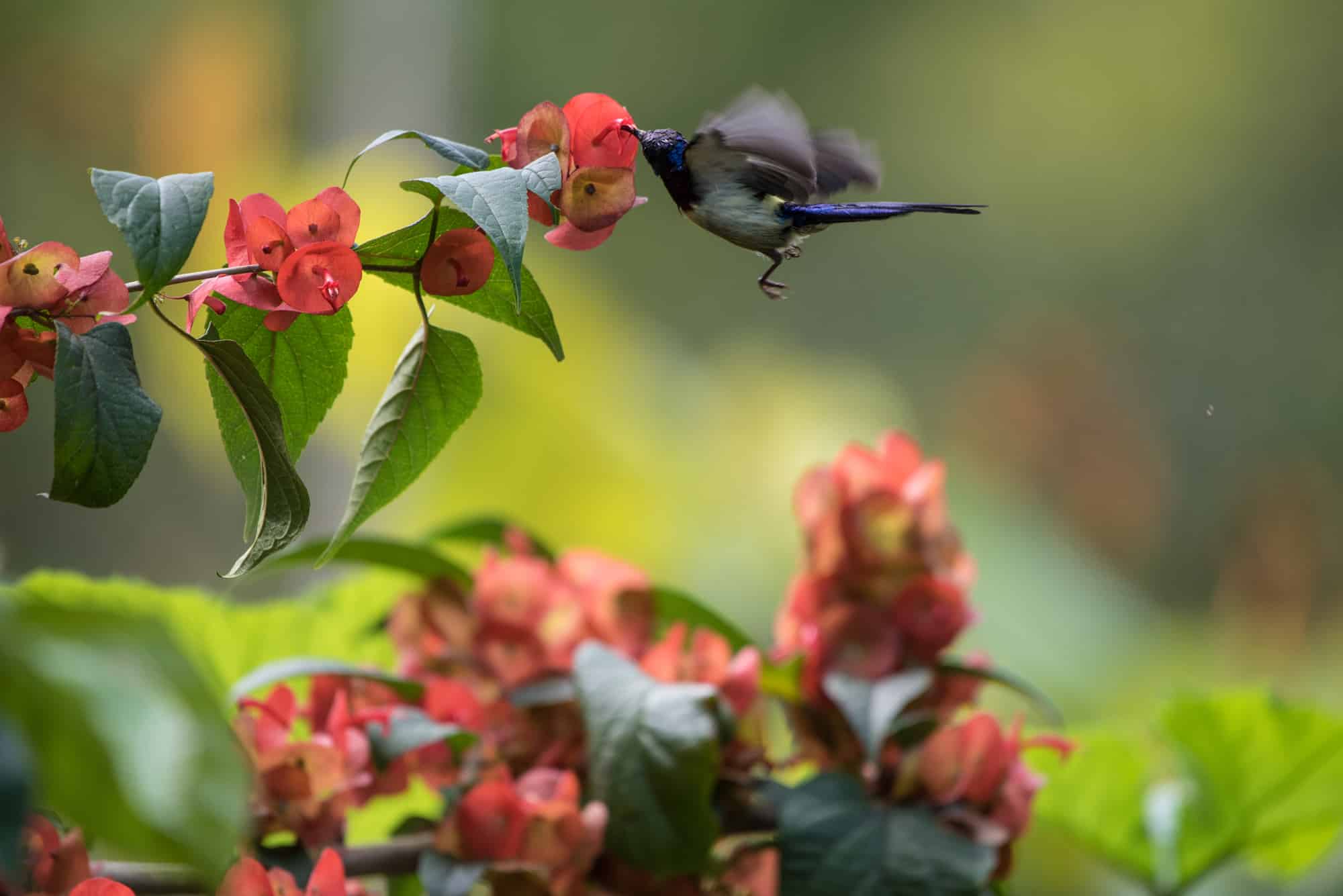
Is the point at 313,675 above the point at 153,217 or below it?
below

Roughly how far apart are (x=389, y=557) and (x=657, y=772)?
115mm

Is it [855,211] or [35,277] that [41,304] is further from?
[855,211]

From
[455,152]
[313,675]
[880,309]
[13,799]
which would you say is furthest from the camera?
[880,309]

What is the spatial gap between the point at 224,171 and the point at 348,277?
2534 millimetres

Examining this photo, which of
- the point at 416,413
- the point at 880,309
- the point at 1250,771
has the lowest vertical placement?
the point at 880,309

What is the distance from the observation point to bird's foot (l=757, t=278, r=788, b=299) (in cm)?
29

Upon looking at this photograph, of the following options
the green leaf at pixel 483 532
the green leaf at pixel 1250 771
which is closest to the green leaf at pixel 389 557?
the green leaf at pixel 483 532

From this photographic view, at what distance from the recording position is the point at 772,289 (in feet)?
0.97

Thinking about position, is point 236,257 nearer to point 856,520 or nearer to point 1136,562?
point 856,520

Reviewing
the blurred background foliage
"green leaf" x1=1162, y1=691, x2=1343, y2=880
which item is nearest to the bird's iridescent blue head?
"green leaf" x1=1162, y1=691, x2=1343, y2=880

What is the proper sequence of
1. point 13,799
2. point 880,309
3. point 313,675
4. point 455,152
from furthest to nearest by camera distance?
1. point 880,309
2. point 313,675
3. point 455,152
4. point 13,799

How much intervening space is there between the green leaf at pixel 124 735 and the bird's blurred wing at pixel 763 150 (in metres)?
0.16

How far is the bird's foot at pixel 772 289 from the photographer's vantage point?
287 mm

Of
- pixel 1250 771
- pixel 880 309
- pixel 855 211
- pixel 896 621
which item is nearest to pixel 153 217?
pixel 855 211
